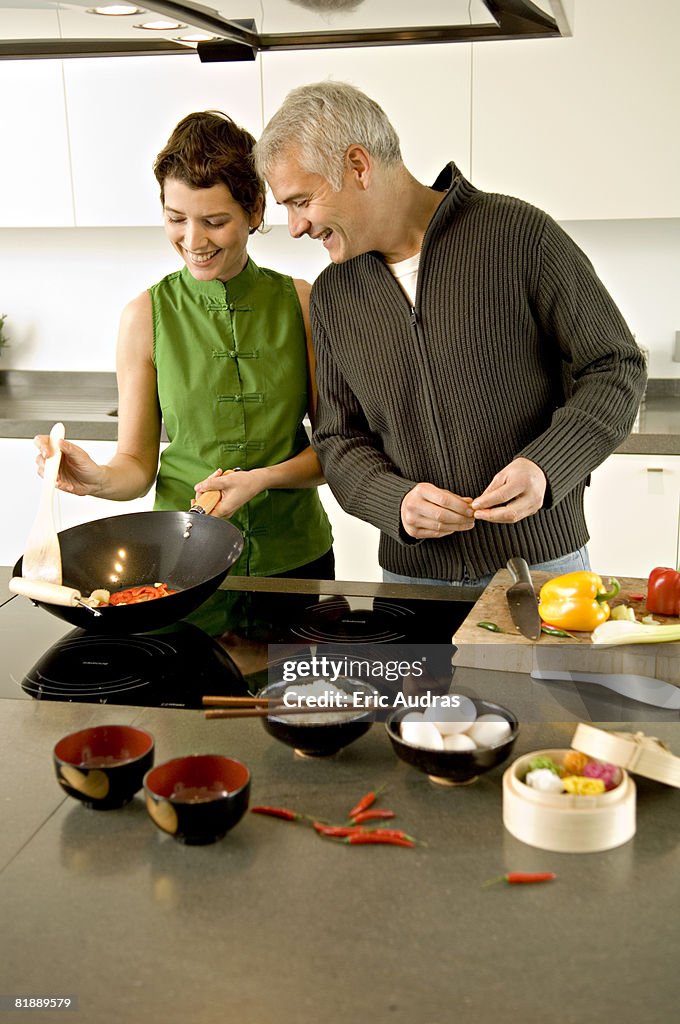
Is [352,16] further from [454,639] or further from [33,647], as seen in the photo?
[33,647]

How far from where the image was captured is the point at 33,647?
5.17 ft

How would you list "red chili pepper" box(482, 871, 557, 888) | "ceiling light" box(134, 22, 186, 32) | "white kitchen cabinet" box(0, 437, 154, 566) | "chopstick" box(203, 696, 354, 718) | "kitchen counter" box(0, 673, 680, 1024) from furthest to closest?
"white kitchen cabinet" box(0, 437, 154, 566), "ceiling light" box(134, 22, 186, 32), "chopstick" box(203, 696, 354, 718), "red chili pepper" box(482, 871, 557, 888), "kitchen counter" box(0, 673, 680, 1024)

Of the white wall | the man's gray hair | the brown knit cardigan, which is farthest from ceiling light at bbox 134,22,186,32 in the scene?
the white wall

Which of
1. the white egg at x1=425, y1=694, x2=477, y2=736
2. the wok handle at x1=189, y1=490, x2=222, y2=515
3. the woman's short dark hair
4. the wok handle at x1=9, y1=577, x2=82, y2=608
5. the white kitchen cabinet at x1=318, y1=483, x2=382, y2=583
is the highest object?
the woman's short dark hair

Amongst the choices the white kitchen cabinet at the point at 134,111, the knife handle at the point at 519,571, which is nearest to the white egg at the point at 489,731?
the knife handle at the point at 519,571

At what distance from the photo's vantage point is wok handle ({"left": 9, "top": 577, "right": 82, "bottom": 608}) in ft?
4.85

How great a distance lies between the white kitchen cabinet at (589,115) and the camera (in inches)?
117

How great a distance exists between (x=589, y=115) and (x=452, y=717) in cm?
240

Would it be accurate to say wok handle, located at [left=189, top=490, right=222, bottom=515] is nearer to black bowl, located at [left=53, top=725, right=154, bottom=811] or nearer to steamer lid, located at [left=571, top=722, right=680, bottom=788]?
black bowl, located at [left=53, top=725, right=154, bottom=811]

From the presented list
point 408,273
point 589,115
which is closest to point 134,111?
point 589,115

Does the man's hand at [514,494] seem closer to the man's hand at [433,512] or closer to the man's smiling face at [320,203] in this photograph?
the man's hand at [433,512]

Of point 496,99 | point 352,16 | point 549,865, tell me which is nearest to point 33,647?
point 549,865

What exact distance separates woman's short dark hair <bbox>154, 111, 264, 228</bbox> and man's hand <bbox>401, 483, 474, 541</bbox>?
1.98 ft

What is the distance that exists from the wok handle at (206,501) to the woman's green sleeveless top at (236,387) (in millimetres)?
182
